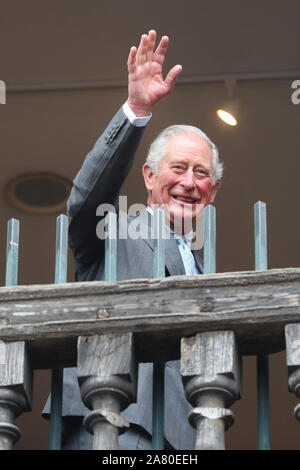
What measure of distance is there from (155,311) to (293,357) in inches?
11.6

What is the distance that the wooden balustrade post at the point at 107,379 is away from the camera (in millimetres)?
3164

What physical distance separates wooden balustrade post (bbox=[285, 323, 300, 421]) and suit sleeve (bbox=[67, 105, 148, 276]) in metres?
0.74

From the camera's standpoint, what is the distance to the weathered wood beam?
10.6 feet

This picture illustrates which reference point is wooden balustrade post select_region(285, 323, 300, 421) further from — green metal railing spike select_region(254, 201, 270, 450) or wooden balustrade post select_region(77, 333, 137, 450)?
wooden balustrade post select_region(77, 333, 137, 450)

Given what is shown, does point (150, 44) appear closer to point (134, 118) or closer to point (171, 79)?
point (171, 79)

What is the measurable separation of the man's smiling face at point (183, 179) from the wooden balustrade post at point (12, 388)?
99 cm

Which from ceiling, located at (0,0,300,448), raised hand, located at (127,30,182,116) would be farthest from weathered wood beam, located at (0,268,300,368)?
ceiling, located at (0,0,300,448)

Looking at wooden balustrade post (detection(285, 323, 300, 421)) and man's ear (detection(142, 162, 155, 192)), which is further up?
man's ear (detection(142, 162, 155, 192))

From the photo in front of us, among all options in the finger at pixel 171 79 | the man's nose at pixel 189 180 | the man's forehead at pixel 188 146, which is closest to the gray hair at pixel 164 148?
the man's forehead at pixel 188 146

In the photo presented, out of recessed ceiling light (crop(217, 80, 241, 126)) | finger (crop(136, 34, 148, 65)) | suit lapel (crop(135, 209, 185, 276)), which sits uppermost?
recessed ceiling light (crop(217, 80, 241, 126))

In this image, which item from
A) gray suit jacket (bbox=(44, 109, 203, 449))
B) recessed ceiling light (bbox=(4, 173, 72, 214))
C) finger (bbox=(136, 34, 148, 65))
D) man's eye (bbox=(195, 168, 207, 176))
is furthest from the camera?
recessed ceiling light (bbox=(4, 173, 72, 214))

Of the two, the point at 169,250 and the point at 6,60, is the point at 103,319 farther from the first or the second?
the point at 6,60

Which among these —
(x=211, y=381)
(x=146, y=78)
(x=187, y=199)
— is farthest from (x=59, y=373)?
(x=187, y=199)

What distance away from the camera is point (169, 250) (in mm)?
3930
